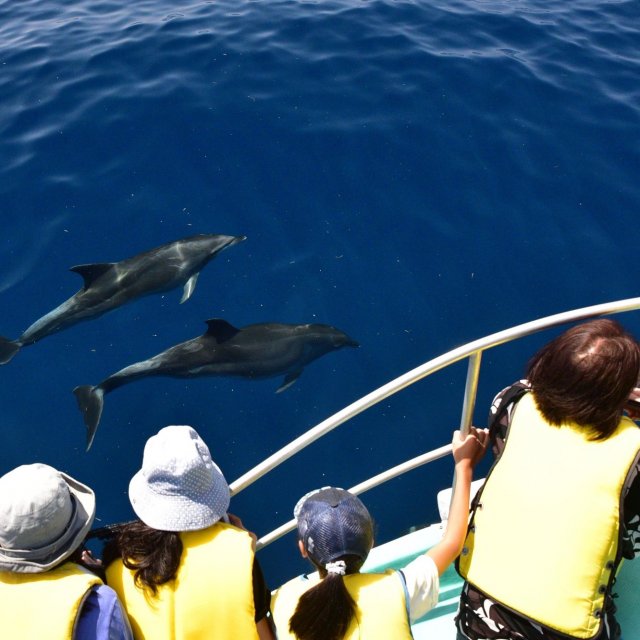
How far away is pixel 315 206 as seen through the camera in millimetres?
9125

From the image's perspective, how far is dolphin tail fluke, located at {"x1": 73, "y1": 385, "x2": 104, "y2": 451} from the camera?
698cm

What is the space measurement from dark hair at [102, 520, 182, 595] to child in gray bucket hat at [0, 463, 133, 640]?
0.16m

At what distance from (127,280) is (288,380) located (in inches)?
92.8

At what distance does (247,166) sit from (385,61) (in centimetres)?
397

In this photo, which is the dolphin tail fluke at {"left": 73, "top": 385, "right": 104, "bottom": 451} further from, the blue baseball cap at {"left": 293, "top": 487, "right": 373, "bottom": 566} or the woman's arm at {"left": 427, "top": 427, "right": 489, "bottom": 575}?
the blue baseball cap at {"left": 293, "top": 487, "right": 373, "bottom": 566}

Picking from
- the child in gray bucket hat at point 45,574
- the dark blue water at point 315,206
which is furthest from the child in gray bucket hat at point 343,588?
the dark blue water at point 315,206

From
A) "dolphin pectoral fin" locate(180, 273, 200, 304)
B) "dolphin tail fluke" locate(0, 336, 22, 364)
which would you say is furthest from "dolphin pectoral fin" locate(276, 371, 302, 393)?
"dolphin tail fluke" locate(0, 336, 22, 364)

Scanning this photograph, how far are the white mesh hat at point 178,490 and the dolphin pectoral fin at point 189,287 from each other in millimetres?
5287

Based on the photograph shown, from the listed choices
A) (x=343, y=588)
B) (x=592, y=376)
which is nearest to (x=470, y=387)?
(x=592, y=376)

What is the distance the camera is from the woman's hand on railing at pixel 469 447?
12.0 feet

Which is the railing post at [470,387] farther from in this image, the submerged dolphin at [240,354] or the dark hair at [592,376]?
the submerged dolphin at [240,354]

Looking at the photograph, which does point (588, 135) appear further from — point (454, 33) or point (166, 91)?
point (166, 91)

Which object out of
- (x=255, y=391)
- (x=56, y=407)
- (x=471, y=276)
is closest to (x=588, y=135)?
(x=471, y=276)

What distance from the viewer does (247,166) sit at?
9.75 meters
